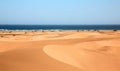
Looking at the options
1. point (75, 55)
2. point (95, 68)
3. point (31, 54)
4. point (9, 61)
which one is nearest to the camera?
point (9, 61)

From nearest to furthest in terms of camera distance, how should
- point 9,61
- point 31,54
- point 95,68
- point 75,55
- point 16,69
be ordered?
point 16,69
point 9,61
point 95,68
point 31,54
point 75,55

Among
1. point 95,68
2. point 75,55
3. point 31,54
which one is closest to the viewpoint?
point 95,68

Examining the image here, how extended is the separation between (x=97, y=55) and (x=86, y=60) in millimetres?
1147

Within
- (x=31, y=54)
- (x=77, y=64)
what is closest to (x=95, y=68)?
(x=77, y=64)

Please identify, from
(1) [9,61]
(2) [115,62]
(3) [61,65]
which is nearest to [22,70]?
(1) [9,61]

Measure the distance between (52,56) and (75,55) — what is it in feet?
3.93

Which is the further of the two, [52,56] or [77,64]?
[52,56]

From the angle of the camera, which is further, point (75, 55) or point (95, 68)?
point (75, 55)

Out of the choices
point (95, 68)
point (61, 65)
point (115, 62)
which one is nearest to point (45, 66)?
point (61, 65)

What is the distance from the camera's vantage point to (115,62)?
10461 millimetres

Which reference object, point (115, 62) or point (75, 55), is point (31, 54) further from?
point (115, 62)

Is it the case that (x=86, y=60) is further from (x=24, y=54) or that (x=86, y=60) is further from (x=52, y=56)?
(x=24, y=54)

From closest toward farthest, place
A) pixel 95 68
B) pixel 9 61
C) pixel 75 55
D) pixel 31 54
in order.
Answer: pixel 9 61 → pixel 95 68 → pixel 31 54 → pixel 75 55

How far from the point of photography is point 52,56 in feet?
34.5
